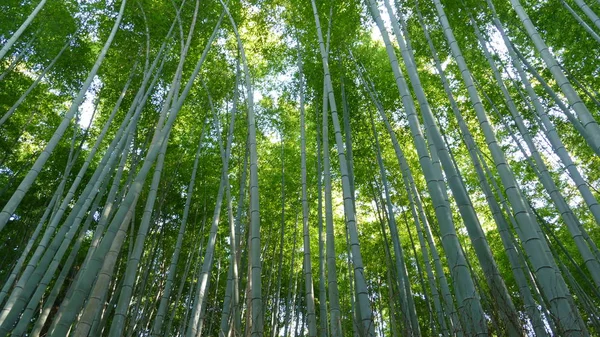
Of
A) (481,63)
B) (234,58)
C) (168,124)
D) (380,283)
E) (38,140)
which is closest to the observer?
(168,124)

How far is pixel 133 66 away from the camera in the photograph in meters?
5.52

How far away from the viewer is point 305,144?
4.81 metres

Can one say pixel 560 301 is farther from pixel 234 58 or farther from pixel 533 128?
pixel 234 58

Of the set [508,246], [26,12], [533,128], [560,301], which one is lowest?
[560,301]

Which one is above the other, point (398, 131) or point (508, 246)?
point (398, 131)

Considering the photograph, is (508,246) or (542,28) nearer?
(508,246)

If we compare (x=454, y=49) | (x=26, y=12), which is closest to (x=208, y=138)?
(x=26, y=12)

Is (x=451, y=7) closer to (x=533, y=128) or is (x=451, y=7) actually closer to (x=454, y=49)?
(x=533, y=128)

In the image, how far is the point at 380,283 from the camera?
30.0ft

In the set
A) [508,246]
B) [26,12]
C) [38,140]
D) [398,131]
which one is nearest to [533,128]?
[398,131]

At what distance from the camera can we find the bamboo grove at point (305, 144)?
2684 millimetres

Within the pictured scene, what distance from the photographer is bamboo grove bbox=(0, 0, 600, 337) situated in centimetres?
268

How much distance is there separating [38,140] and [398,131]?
272 inches

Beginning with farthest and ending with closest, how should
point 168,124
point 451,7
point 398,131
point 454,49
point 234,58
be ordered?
point 398,131
point 234,58
point 451,7
point 168,124
point 454,49
